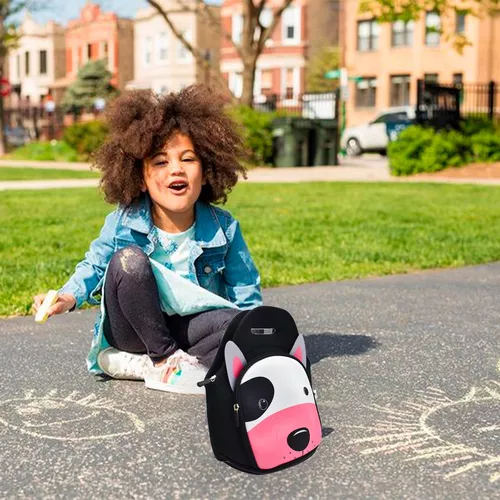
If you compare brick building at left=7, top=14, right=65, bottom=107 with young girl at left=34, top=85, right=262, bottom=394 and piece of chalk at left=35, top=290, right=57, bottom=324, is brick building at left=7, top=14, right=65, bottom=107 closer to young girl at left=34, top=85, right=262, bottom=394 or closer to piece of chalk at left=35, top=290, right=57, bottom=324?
young girl at left=34, top=85, right=262, bottom=394

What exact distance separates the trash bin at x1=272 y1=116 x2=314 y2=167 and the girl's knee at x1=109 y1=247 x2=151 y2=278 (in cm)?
1688

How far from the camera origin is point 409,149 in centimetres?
1733

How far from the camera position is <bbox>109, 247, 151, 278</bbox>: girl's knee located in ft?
10.8

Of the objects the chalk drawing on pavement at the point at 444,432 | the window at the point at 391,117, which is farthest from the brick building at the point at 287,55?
the chalk drawing on pavement at the point at 444,432

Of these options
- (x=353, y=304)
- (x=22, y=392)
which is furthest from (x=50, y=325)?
(x=353, y=304)

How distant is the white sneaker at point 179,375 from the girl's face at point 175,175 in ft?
1.81

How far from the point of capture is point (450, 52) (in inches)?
1619

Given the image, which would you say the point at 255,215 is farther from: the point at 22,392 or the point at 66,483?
the point at 66,483

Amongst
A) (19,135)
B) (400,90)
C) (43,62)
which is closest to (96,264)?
(19,135)

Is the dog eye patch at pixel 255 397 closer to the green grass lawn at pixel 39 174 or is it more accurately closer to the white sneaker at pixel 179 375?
the white sneaker at pixel 179 375

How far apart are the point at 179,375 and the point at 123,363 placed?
27 cm

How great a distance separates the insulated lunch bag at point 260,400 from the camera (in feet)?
8.50

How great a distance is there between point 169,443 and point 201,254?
2.90 ft

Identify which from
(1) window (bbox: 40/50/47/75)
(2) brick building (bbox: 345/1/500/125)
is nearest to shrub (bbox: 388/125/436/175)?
(2) brick building (bbox: 345/1/500/125)
